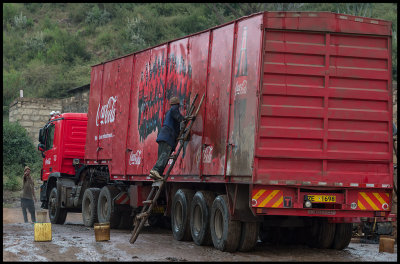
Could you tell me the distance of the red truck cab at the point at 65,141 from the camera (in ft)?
61.5

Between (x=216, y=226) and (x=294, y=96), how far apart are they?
2561 mm

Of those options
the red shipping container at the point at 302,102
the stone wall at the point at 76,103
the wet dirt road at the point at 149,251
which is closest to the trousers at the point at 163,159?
the red shipping container at the point at 302,102

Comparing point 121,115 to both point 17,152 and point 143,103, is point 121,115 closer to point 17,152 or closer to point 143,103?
point 143,103

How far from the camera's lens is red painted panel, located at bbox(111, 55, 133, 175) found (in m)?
15.9

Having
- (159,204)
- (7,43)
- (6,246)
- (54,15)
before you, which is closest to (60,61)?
(7,43)

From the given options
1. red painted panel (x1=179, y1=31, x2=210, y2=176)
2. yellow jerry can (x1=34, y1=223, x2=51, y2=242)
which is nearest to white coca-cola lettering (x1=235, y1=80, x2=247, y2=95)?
red painted panel (x1=179, y1=31, x2=210, y2=176)

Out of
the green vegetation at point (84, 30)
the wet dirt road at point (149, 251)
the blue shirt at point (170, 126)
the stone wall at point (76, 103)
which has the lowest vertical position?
the wet dirt road at point (149, 251)

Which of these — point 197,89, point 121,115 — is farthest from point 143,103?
point 197,89

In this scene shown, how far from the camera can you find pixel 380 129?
430 inches

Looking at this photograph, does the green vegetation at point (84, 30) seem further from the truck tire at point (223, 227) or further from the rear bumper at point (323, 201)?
the rear bumper at point (323, 201)

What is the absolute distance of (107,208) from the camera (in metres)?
16.5

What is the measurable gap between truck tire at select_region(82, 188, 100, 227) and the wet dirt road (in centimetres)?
346

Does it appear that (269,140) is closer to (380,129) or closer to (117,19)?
(380,129)

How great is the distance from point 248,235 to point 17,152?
69.6ft
